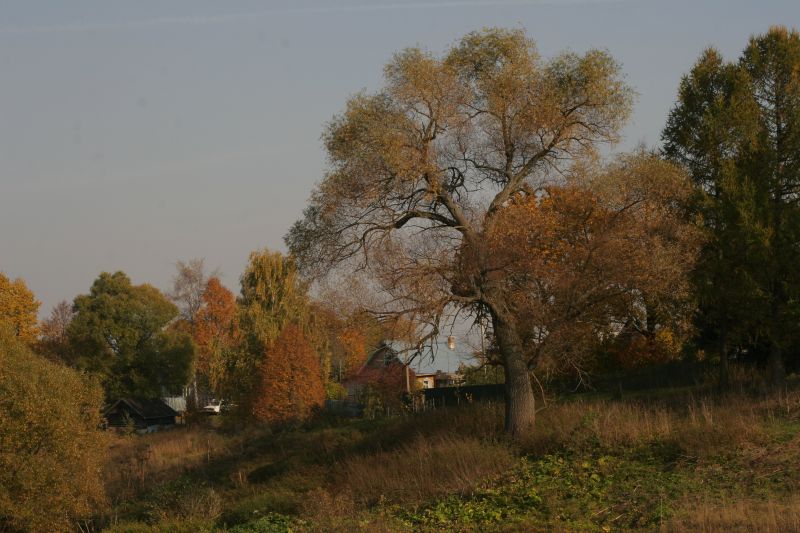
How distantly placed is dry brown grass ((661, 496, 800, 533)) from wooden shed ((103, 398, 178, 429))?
51.2 m

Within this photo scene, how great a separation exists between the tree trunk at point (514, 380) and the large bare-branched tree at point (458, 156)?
3 centimetres

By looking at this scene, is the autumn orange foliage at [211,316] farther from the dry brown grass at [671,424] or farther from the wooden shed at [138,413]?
the dry brown grass at [671,424]

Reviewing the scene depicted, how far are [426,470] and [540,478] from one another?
317 cm

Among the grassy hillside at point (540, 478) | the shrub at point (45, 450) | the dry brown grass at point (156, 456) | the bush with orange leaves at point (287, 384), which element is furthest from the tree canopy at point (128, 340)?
the grassy hillside at point (540, 478)

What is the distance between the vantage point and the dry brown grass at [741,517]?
40.3ft

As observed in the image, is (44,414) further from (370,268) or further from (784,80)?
(784,80)

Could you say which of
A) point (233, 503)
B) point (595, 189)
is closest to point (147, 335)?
point (233, 503)

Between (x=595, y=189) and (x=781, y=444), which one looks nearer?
(x=781, y=444)

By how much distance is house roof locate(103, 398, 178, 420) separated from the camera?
6122cm

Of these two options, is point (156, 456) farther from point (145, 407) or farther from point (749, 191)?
point (749, 191)

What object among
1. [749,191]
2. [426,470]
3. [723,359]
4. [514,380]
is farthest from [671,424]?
[749,191]

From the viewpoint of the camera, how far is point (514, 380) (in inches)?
893

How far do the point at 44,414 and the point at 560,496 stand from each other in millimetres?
18902

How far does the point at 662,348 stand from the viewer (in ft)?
123
